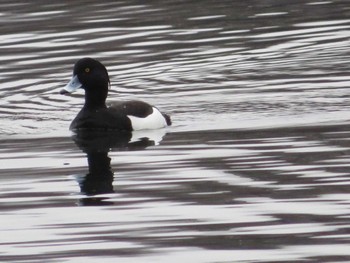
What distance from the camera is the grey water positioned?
1030 cm

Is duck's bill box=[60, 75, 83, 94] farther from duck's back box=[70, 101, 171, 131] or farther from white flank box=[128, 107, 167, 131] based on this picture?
white flank box=[128, 107, 167, 131]

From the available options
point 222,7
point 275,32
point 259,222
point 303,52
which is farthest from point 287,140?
point 222,7

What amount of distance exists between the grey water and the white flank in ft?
0.53

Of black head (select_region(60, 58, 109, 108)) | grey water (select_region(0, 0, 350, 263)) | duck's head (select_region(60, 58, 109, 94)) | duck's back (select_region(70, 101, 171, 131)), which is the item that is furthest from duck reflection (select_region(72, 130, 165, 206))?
duck's head (select_region(60, 58, 109, 94))

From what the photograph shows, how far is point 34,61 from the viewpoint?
2180 cm

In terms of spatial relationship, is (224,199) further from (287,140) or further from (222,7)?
(222,7)

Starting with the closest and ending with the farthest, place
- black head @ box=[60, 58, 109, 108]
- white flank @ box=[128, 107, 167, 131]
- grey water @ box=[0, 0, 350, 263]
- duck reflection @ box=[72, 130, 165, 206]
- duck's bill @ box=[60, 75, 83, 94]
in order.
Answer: grey water @ box=[0, 0, 350, 263]
duck reflection @ box=[72, 130, 165, 206]
white flank @ box=[128, 107, 167, 131]
black head @ box=[60, 58, 109, 108]
duck's bill @ box=[60, 75, 83, 94]

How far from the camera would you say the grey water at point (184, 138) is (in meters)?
10.3

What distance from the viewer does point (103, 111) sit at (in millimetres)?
17203

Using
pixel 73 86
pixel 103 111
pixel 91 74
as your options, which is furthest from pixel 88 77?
pixel 103 111

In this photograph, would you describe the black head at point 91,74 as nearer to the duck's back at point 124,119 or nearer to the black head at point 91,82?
the black head at point 91,82

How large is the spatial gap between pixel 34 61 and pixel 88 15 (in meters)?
4.62

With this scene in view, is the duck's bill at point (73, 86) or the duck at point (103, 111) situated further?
the duck's bill at point (73, 86)

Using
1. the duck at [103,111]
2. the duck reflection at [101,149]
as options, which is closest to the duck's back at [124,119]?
the duck at [103,111]
